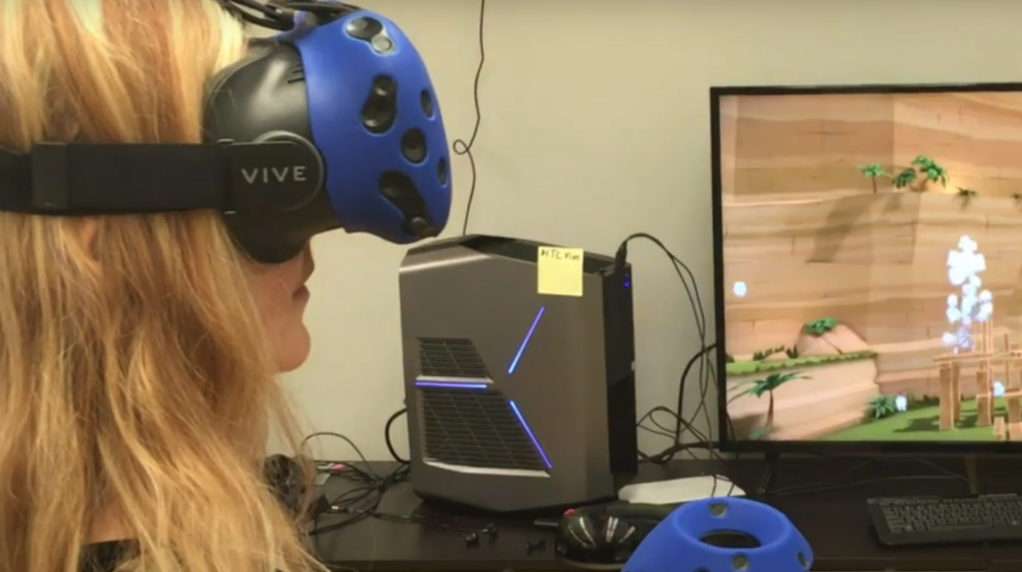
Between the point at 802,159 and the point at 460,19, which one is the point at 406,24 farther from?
the point at 802,159

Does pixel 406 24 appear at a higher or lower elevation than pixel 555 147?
higher

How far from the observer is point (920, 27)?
6.17ft

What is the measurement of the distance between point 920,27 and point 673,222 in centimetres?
55

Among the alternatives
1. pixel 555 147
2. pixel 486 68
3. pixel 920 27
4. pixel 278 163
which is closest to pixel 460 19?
pixel 486 68

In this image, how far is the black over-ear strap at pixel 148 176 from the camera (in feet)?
2.13

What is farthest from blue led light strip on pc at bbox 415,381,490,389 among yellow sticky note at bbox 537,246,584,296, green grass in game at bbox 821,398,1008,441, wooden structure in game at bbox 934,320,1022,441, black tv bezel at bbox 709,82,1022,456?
wooden structure in game at bbox 934,320,1022,441

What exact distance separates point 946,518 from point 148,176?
4.29ft

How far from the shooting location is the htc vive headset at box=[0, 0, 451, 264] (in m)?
0.66

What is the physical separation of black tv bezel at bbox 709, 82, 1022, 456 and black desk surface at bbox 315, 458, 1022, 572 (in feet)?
0.22

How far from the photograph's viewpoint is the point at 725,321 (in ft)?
5.65

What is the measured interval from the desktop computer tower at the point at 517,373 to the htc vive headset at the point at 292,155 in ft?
2.60

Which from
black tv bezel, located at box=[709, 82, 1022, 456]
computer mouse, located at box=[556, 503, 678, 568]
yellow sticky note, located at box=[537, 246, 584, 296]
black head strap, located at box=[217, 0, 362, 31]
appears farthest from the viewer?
black tv bezel, located at box=[709, 82, 1022, 456]

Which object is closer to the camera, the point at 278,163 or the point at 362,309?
the point at 278,163

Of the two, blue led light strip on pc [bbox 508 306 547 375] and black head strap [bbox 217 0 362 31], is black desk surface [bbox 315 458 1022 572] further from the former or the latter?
black head strap [bbox 217 0 362 31]
